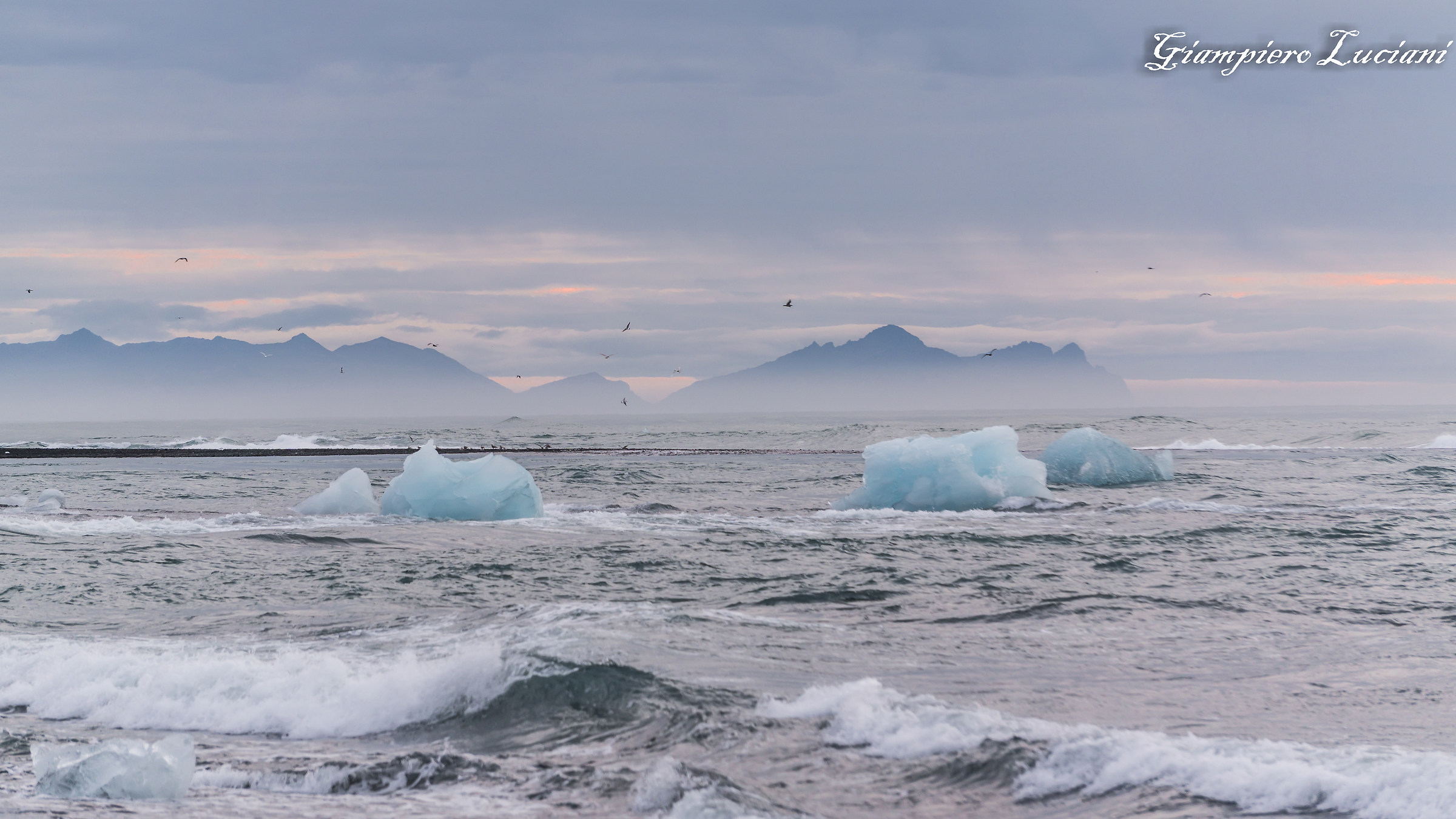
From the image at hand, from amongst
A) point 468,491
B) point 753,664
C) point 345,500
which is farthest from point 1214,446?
point 753,664

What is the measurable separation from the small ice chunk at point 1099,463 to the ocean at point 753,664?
882cm

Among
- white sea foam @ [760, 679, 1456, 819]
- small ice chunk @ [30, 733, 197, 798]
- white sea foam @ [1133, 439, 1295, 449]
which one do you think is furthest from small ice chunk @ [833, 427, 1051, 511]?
white sea foam @ [1133, 439, 1295, 449]

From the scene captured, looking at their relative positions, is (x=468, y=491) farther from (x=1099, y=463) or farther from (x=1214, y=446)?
(x=1214, y=446)

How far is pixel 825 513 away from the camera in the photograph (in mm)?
24828

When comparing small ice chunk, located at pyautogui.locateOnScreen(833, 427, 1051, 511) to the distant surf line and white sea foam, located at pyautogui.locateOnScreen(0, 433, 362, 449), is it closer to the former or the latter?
the distant surf line

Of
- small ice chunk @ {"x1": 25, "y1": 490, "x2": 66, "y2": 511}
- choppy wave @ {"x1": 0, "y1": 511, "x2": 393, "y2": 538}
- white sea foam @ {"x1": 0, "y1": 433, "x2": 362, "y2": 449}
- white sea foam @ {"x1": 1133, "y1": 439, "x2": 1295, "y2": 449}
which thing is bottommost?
white sea foam @ {"x1": 1133, "y1": 439, "x2": 1295, "y2": 449}

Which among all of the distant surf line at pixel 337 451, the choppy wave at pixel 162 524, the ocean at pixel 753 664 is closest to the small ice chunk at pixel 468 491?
the choppy wave at pixel 162 524

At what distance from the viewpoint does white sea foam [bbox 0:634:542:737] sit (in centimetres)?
867

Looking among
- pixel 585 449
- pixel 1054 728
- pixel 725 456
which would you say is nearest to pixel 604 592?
pixel 1054 728

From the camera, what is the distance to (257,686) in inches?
362

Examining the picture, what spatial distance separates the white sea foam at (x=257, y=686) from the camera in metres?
8.67

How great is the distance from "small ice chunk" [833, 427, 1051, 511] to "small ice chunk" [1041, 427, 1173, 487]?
561 cm

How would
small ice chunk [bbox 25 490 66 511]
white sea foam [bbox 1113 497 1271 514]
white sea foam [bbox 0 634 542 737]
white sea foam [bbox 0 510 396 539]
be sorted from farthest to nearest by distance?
small ice chunk [bbox 25 490 66 511] < white sea foam [bbox 1113 497 1271 514] < white sea foam [bbox 0 510 396 539] < white sea foam [bbox 0 634 542 737]

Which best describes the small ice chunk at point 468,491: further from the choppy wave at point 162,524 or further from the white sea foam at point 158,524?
the white sea foam at point 158,524
